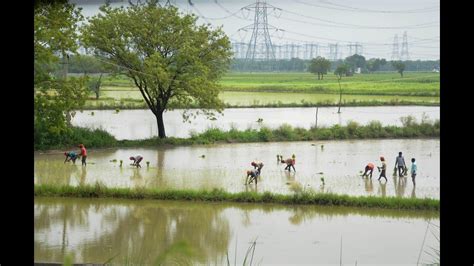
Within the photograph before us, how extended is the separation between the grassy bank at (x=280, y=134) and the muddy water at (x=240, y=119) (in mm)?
536

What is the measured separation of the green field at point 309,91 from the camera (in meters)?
18.1

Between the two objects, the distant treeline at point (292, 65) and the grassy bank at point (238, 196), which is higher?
the distant treeline at point (292, 65)

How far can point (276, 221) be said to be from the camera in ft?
21.9

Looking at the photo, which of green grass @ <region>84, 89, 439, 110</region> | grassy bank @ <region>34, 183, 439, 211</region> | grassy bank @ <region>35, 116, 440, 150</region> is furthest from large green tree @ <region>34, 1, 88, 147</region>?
green grass @ <region>84, 89, 439, 110</region>

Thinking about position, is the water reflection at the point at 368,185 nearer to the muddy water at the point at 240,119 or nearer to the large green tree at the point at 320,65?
the muddy water at the point at 240,119

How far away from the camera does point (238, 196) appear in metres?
7.64

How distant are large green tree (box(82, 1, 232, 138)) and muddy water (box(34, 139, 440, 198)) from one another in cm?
171

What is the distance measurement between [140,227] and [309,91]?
15272 millimetres

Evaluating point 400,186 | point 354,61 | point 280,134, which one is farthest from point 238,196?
point 354,61

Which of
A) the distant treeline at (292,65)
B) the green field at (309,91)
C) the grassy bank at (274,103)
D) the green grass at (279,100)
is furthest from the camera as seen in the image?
the distant treeline at (292,65)

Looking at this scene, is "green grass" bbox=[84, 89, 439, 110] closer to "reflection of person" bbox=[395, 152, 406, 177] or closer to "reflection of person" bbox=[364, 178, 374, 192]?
"reflection of person" bbox=[395, 152, 406, 177]

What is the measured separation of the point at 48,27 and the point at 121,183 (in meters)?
2.52

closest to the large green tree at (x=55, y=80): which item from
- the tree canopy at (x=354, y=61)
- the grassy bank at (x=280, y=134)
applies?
the grassy bank at (x=280, y=134)

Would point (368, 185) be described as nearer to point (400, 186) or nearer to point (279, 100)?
point (400, 186)
